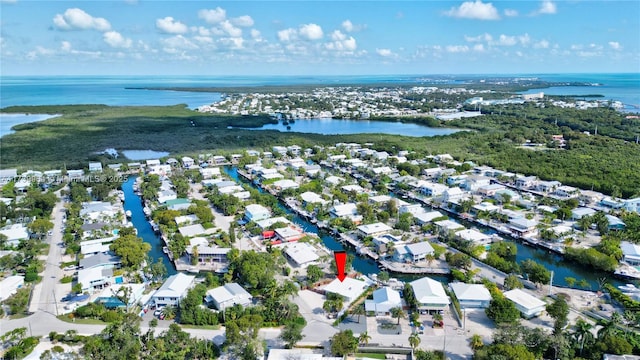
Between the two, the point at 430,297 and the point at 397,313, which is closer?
the point at 397,313

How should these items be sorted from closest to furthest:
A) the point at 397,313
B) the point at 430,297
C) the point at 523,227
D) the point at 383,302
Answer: the point at 397,313, the point at 383,302, the point at 430,297, the point at 523,227

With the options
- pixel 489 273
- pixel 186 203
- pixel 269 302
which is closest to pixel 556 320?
pixel 489 273

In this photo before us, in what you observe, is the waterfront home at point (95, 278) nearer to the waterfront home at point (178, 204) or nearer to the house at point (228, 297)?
the house at point (228, 297)

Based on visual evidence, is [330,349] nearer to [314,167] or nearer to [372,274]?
[372,274]

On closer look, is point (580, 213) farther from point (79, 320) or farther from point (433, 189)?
point (79, 320)

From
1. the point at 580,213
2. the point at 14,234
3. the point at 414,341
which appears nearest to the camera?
the point at 414,341

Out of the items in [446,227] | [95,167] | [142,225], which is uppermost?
[95,167]

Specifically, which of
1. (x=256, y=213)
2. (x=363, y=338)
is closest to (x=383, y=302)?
(x=363, y=338)
